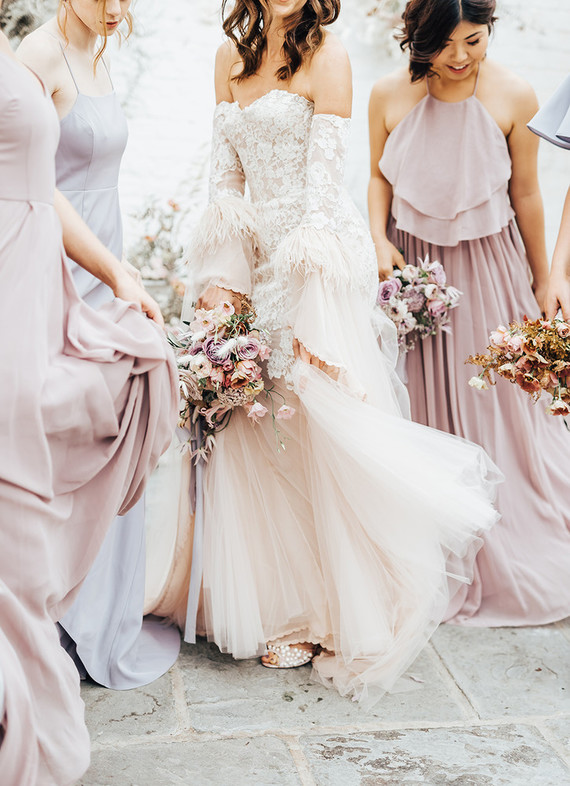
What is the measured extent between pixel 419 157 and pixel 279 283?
90 centimetres

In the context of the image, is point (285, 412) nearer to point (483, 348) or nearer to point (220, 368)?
point (220, 368)

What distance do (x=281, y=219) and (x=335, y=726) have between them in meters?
1.65

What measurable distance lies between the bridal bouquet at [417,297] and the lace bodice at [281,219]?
37cm

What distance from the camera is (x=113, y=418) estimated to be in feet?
6.75

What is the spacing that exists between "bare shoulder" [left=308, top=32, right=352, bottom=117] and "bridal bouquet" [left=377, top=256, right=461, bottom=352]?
32.2 inches

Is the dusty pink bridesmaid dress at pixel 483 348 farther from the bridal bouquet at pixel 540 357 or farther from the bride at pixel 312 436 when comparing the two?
the bridal bouquet at pixel 540 357

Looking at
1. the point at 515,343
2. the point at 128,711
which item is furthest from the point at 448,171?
the point at 128,711

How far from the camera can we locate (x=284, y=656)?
304 centimetres

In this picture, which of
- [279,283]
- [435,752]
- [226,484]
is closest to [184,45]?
[279,283]

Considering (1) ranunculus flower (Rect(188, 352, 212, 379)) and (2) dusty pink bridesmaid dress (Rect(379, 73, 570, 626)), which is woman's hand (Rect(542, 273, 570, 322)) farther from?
(1) ranunculus flower (Rect(188, 352, 212, 379))

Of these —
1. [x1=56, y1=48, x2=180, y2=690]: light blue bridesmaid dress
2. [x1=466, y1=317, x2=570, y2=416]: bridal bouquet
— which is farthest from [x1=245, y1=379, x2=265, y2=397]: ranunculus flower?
[x1=466, y1=317, x2=570, y2=416]: bridal bouquet

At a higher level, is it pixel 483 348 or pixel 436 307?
pixel 436 307

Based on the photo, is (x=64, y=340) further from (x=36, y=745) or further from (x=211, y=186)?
(x=211, y=186)

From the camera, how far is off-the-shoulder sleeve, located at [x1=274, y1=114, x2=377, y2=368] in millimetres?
2734
